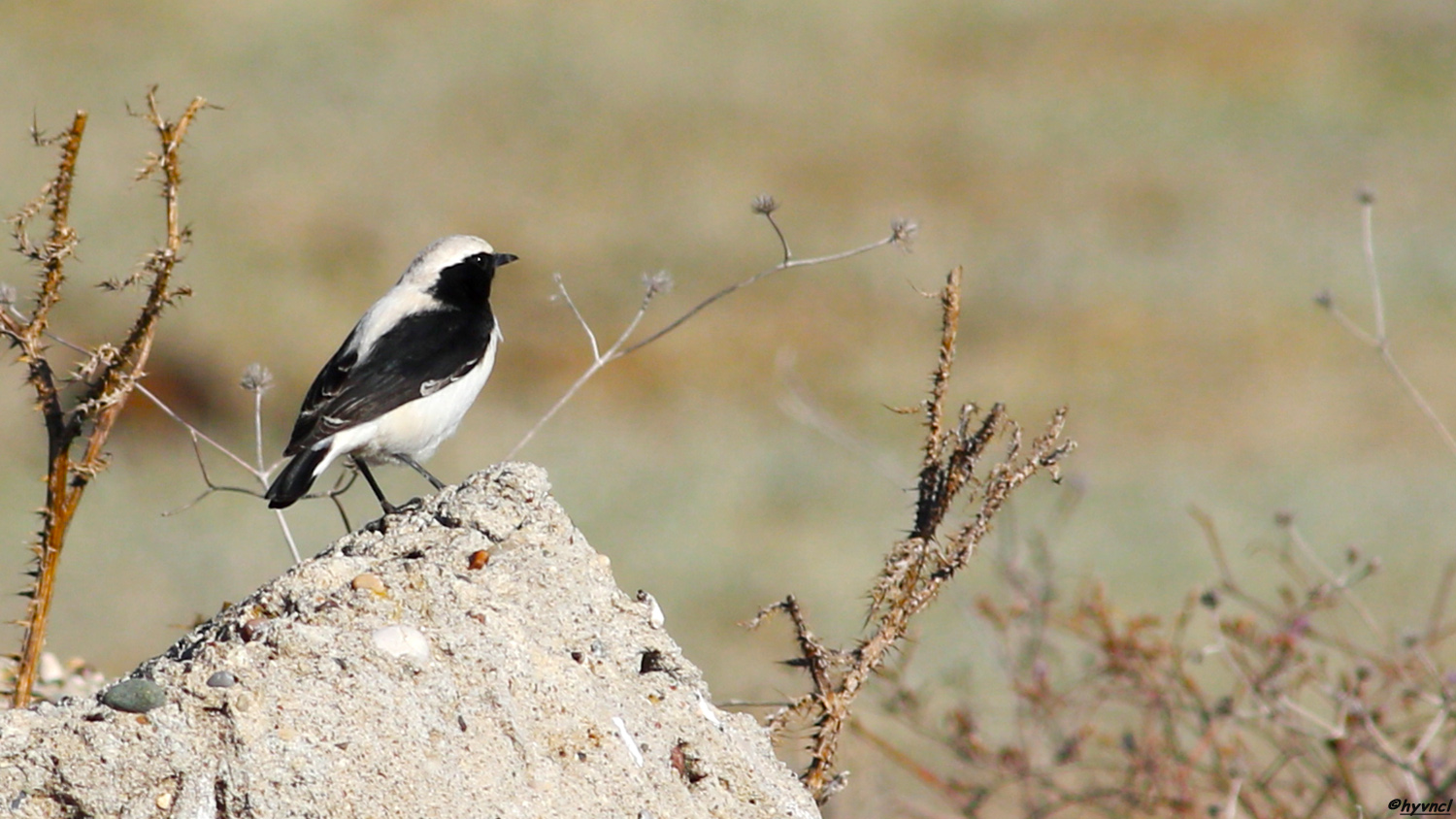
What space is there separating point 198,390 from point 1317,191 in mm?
16847

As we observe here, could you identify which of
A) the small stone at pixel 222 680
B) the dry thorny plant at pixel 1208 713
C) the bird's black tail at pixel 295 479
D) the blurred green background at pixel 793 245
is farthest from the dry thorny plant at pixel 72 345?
the blurred green background at pixel 793 245

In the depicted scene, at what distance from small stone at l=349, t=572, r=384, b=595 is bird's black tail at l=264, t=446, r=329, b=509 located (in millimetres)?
1645

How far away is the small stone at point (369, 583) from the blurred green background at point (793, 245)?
12.4 m

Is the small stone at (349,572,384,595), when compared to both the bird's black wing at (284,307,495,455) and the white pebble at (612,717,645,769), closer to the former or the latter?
the white pebble at (612,717,645,769)

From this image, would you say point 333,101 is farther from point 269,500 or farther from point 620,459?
point 269,500

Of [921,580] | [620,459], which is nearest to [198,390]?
[620,459]

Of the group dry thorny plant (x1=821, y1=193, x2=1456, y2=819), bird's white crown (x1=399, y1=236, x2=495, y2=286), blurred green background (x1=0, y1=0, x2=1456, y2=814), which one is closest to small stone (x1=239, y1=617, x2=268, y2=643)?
bird's white crown (x1=399, y1=236, x2=495, y2=286)

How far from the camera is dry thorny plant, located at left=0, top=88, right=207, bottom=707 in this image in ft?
14.4

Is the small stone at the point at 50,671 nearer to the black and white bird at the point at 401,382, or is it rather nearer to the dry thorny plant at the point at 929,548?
the black and white bird at the point at 401,382

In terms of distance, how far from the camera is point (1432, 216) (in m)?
26.2

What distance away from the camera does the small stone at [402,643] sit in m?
3.33

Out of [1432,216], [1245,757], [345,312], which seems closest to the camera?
[1245,757]

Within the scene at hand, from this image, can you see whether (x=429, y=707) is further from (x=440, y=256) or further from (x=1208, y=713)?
(x=1208, y=713)

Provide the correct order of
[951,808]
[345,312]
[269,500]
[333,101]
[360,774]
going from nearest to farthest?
[360,774] → [269,500] → [951,808] → [345,312] → [333,101]
